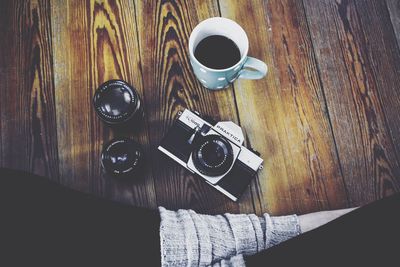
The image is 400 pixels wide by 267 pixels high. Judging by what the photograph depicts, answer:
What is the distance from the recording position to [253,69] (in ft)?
2.38

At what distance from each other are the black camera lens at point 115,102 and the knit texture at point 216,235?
20cm

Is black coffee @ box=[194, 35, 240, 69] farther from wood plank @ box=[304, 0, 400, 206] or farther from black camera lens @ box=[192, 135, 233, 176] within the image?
wood plank @ box=[304, 0, 400, 206]

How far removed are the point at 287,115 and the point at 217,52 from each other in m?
0.22

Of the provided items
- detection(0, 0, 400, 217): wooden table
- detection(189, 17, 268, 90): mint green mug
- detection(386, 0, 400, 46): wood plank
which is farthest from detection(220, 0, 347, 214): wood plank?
detection(386, 0, 400, 46): wood plank

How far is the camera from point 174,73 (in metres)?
0.81

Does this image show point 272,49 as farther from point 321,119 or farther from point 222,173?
point 222,173

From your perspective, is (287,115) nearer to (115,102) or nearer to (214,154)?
(214,154)

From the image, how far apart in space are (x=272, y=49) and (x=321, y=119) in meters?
0.19

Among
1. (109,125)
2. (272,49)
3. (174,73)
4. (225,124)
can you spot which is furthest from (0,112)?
(272,49)

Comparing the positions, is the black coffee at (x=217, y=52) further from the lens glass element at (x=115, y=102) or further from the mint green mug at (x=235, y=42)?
the lens glass element at (x=115, y=102)

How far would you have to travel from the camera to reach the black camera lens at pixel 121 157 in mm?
721

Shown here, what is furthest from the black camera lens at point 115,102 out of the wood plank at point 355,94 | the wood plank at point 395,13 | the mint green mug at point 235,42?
the wood plank at point 395,13

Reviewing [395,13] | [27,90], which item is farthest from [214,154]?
[395,13]

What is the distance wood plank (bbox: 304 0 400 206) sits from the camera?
0.79 m
